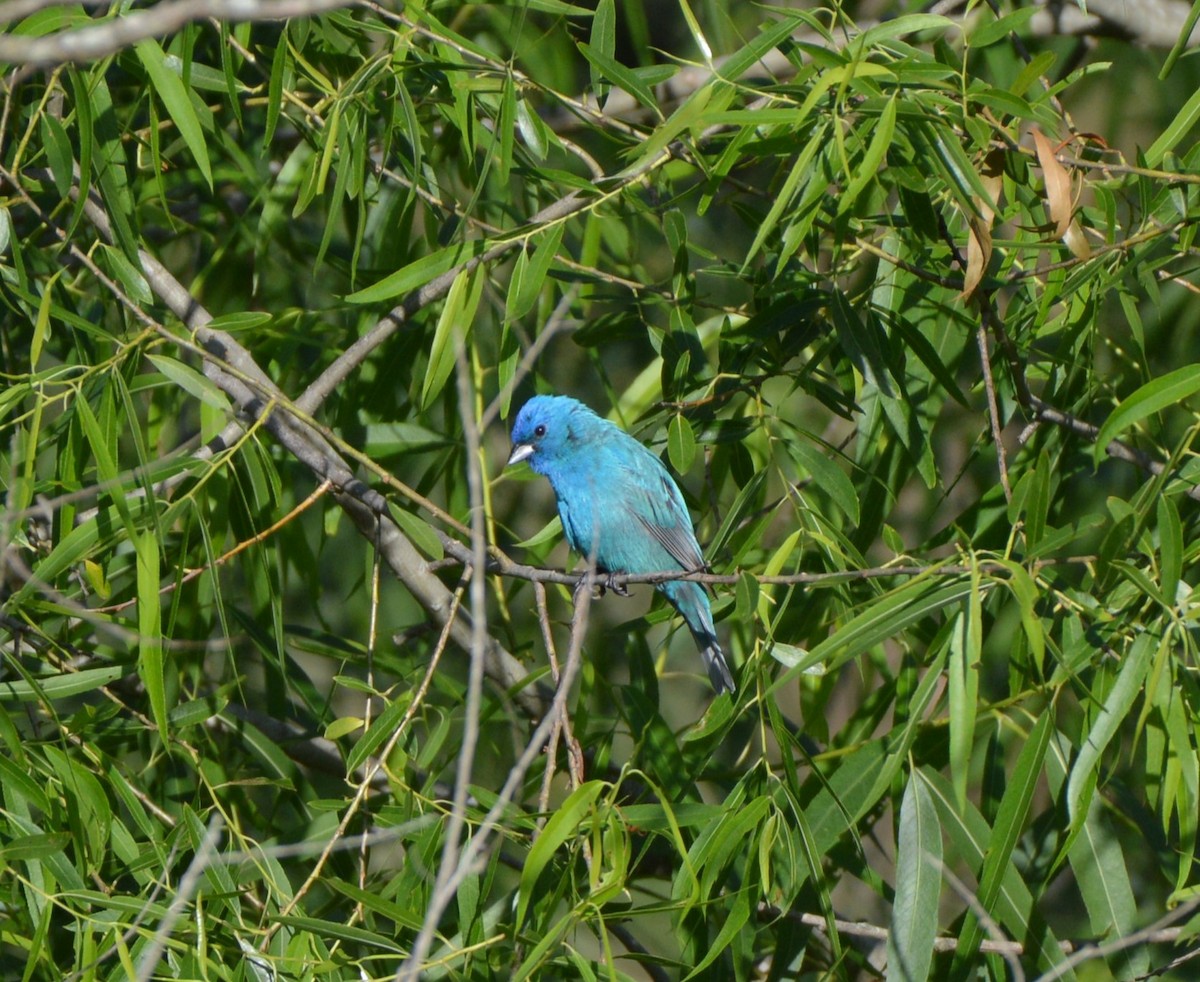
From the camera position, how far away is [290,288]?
4254mm

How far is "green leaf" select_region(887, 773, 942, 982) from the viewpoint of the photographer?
2330mm

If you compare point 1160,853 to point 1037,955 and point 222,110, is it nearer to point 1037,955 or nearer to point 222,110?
point 1037,955

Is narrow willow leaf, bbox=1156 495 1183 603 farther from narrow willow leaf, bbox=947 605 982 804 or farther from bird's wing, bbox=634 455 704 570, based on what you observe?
bird's wing, bbox=634 455 704 570

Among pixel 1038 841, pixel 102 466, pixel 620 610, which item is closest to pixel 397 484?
pixel 102 466

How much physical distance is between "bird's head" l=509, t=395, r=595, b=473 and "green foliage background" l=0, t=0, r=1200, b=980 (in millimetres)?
118

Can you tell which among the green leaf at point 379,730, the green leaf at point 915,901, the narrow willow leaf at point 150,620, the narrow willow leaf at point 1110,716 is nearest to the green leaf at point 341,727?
the green leaf at point 379,730

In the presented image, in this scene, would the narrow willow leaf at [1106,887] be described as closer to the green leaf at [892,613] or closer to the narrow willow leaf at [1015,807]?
the narrow willow leaf at [1015,807]

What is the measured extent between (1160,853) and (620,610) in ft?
15.0

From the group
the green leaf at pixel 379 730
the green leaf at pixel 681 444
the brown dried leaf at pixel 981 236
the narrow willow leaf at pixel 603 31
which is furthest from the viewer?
the green leaf at pixel 681 444

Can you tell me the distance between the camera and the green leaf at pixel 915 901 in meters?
2.33

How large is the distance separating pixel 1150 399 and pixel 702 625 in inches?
66.8

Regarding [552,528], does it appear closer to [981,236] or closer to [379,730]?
[379,730]

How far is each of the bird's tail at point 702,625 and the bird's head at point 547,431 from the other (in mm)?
654

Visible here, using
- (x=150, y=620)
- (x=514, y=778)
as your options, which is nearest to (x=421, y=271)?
(x=150, y=620)
